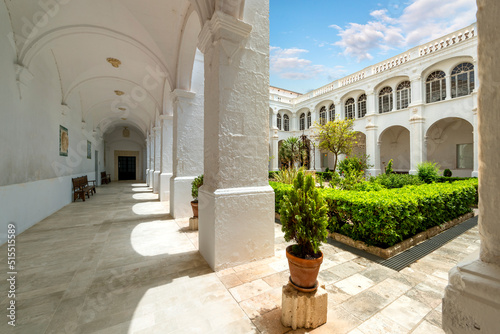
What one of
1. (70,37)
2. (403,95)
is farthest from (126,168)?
(403,95)

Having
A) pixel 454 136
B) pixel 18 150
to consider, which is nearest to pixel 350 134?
pixel 454 136

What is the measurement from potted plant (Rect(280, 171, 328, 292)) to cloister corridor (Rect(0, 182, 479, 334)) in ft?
1.66

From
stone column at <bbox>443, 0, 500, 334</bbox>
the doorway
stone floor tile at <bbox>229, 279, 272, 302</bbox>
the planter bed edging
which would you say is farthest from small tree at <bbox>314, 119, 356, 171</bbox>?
the doorway

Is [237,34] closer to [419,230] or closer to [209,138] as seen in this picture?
[209,138]

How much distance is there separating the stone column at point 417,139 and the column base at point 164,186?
588 inches

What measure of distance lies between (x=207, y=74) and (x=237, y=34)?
75 centimetres

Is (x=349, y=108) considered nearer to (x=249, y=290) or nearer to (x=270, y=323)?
Result: (x=249, y=290)

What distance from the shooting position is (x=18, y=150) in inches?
185

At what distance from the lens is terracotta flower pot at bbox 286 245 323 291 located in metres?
1.84

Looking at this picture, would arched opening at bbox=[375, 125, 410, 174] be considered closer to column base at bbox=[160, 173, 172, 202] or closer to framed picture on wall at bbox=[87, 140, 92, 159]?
column base at bbox=[160, 173, 172, 202]

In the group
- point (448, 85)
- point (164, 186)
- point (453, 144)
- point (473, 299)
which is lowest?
point (164, 186)

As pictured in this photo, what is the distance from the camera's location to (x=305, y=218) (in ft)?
6.50

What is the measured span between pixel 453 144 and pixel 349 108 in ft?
25.3

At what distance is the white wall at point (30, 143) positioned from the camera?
426cm
